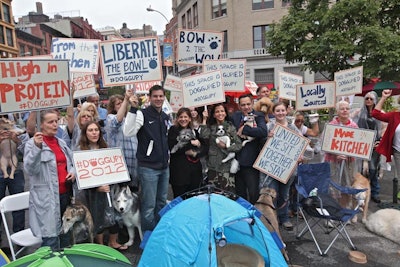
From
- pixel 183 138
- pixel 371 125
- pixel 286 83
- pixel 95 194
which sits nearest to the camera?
pixel 95 194

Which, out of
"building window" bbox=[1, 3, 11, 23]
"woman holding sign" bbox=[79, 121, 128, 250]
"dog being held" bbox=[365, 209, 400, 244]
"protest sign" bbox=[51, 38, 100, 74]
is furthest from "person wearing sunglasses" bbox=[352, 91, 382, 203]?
"building window" bbox=[1, 3, 11, 23]

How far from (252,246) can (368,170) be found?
3414 mm

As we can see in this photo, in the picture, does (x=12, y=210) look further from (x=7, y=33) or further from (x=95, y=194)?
(x=7, y=33)

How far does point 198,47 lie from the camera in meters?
6.48

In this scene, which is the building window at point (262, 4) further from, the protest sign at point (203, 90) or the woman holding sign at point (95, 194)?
the woman holding sign at point (95, 194)

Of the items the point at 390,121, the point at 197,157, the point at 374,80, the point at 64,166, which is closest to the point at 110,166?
the point at 64,166

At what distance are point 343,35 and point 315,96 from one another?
351 inches

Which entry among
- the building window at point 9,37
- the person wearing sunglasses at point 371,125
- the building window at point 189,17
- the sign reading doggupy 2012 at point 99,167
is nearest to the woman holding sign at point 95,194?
the sign reading doggupy 2012 at point 99,167

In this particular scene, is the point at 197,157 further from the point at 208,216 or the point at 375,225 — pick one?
the point at 375,225

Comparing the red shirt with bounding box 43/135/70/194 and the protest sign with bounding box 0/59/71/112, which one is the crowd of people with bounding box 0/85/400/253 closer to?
the red shirt with bounding box 43/135/70/194

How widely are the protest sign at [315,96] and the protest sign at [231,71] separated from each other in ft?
3.50

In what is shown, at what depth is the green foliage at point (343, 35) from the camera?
12.2m

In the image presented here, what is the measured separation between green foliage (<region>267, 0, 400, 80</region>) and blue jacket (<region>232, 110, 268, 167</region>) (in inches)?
399

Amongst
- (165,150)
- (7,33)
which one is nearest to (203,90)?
(165,150)
